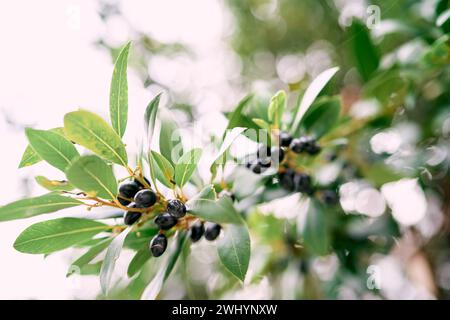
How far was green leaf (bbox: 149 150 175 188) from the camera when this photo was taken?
724mm

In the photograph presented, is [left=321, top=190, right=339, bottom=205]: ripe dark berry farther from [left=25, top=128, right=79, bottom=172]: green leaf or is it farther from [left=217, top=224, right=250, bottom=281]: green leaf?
[left=25, top=128, right=79, bottom=172]: green leaf

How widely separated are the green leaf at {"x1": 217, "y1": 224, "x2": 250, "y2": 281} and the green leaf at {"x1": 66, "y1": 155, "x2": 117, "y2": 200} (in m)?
0.22

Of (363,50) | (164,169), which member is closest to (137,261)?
(164,169)

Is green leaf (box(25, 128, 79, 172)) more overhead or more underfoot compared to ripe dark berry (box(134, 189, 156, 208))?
more overhead

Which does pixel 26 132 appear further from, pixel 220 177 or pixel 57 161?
pixel 220 177

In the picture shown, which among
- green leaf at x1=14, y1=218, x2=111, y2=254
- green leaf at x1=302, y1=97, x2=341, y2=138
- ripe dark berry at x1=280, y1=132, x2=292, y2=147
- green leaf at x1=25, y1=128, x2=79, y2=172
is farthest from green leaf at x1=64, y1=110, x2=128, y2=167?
green leaf at x1=302, y1=97, x2=341, y2=138

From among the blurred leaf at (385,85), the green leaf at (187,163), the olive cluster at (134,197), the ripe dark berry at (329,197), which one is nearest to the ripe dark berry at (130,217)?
the olive cluster at (134,197)

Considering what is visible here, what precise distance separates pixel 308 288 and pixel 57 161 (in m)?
1.55

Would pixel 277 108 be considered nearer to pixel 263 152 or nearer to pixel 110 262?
pixel 263 152

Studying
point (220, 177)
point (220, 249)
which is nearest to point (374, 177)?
point (220, 177)

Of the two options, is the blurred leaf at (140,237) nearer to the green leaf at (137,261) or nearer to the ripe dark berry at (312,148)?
the green leaf at (137,261)

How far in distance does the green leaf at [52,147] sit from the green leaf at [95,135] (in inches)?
1.6

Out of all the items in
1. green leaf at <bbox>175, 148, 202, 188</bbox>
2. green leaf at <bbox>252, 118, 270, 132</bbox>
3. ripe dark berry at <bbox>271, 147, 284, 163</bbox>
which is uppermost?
green leaf at <bbox>252, 118, 270, 132</bbox>

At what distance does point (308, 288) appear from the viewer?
6.38 ft
